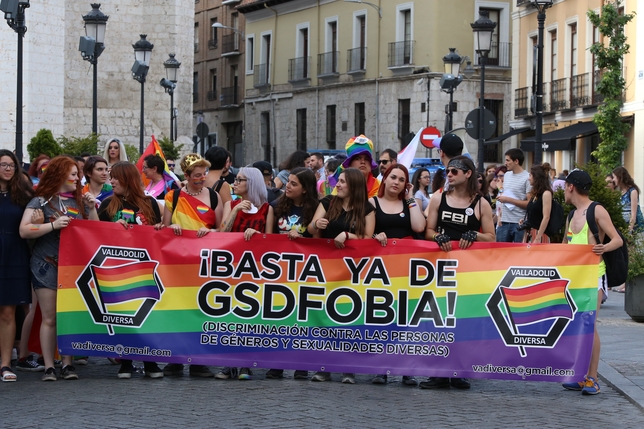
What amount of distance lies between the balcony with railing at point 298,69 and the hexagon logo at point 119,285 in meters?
47.9

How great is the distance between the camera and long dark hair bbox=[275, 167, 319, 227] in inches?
399

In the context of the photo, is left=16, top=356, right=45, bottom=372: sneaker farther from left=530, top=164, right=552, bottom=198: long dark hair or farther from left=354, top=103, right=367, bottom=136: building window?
left=354, top=103, right=367, bottom=136: building window

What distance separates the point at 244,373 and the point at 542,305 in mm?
2526

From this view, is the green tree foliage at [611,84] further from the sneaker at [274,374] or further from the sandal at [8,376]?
the sandal at [8,376]

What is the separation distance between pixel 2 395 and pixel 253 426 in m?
2.30

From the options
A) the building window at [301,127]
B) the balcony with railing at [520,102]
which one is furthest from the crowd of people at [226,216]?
the building window at [301,127]

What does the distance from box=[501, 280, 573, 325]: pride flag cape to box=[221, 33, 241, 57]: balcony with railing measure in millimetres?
57428

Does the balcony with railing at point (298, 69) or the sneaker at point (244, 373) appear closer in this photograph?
the sneaker at point (244, 373)

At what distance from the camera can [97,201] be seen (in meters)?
11.1

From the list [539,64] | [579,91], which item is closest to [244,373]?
[539,64]

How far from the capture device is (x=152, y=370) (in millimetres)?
10172

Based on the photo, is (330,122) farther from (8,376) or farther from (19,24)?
(8,376)

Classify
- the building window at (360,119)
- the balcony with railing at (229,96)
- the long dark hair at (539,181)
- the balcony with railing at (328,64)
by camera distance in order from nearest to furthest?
the long dark hair at (539,181)
the building window at (360,119)
the balcony with railing at (328,64)
the balcony with railing at (229,96)

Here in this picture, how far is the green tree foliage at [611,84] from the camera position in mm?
33062
